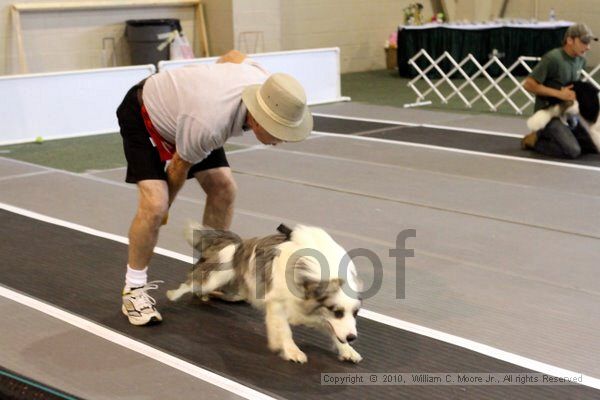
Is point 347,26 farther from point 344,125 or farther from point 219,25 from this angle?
point 344,125

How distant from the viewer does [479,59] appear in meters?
13.5

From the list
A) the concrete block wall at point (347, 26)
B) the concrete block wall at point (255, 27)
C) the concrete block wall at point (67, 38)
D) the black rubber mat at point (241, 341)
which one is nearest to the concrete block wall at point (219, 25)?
the concrete block wall at point (255, 27)

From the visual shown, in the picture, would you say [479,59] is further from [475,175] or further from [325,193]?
[325,193]

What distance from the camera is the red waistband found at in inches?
144

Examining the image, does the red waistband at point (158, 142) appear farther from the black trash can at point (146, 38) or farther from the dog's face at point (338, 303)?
the black trash can at point (146, 38)

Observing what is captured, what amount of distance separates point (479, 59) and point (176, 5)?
4918 millimetres

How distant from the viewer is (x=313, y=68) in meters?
10.8

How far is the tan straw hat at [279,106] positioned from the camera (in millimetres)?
3219

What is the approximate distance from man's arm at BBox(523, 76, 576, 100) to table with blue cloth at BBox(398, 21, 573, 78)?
5897 mm

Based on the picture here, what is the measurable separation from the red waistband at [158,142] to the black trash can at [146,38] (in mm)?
8948

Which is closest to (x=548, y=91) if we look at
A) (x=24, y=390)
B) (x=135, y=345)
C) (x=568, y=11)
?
(x=135, y=345)

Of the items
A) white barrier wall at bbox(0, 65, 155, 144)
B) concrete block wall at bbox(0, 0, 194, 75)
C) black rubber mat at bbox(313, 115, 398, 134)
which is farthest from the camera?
concrete block wall at bbox(0, 0, 194, 75)

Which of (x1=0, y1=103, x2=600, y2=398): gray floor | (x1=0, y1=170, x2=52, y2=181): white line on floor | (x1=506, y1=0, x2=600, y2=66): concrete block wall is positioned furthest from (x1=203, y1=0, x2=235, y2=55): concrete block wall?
(x1=0, y1=170, x2=52, y2=181): white line on floor

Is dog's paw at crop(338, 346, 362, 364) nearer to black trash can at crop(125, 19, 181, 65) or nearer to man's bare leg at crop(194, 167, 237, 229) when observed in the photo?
man's bare leg at crop(194, 167, 237, 229)
